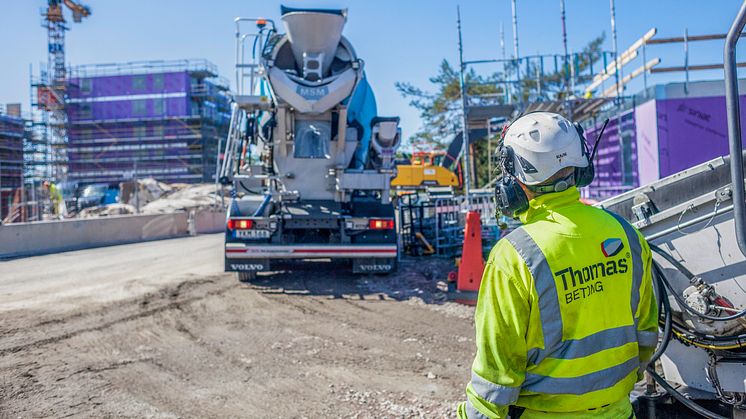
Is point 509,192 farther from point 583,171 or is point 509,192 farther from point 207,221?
point 207,221

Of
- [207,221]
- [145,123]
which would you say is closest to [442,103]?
[207,221]

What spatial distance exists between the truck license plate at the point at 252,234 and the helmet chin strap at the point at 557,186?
6.91 m

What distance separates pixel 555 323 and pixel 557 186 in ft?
1.57

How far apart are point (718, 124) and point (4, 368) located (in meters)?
11.3

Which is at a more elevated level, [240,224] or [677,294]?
[240,224]

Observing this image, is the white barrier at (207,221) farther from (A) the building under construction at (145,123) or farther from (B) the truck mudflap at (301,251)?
(A) the building under construction at (145,123)

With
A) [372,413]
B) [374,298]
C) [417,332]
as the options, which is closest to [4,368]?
[372,413]

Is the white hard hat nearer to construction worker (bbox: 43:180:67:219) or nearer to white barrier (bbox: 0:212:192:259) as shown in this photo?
white barrier (bbox: 0:212:192:259)

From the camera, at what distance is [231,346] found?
5625 mm

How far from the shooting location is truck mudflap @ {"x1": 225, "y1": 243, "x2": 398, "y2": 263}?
8586mm

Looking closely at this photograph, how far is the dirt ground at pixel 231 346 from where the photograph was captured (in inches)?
165

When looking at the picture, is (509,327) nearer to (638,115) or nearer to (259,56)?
(259,56)

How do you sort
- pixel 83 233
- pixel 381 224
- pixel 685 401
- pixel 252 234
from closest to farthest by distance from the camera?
1. pixel 685 401
2. pixel 252 234
3. pixel 381 224
4. pixel 83 233

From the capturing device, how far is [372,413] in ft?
13.2
